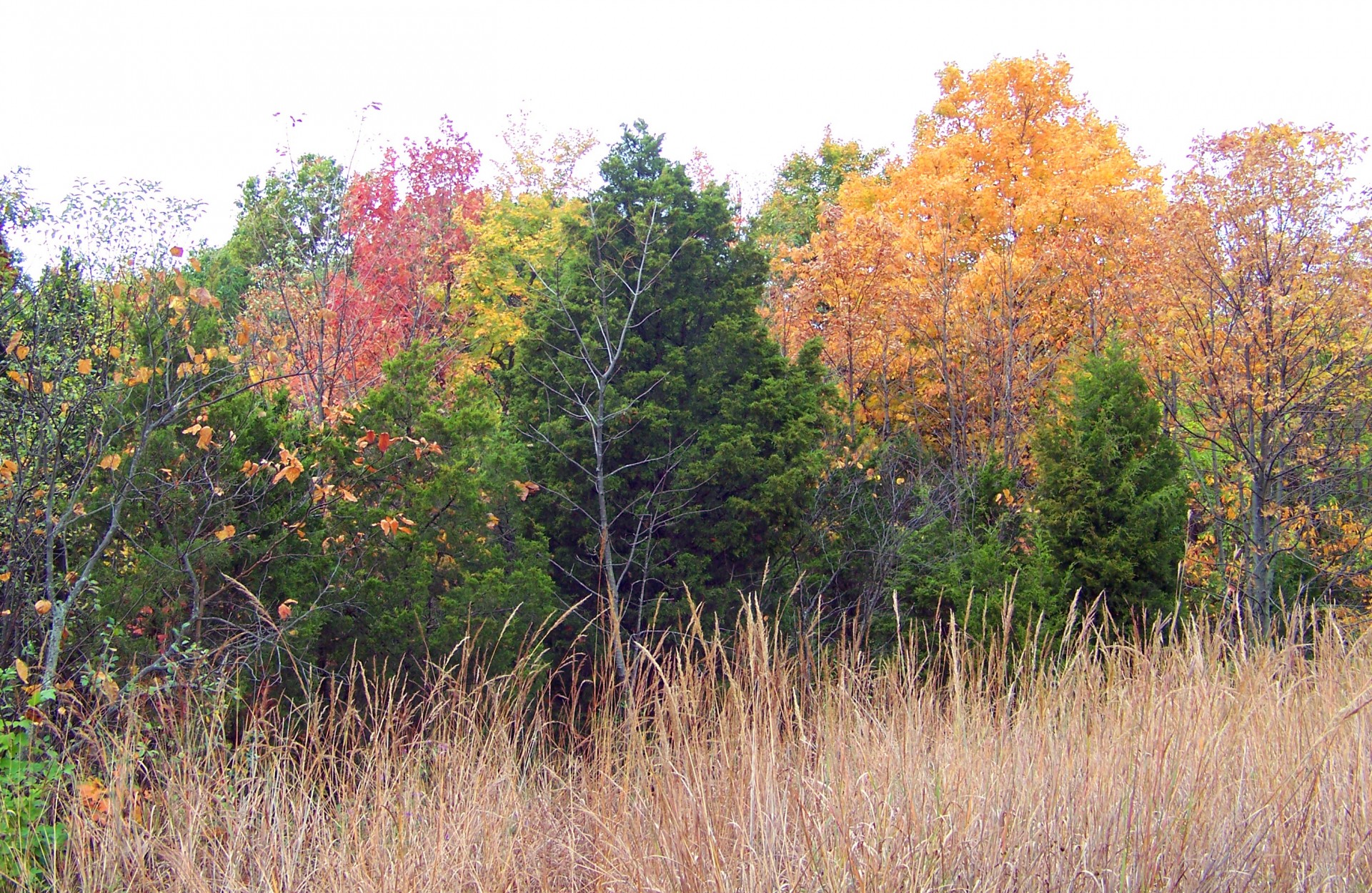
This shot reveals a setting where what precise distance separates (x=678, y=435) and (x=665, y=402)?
348mm

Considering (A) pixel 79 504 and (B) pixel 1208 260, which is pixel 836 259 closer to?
(B) pixel 1208 260

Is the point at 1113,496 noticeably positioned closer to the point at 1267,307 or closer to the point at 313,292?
the point at 1267,307

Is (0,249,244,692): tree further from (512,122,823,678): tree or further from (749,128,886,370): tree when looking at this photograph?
(749,128,886,370): tree

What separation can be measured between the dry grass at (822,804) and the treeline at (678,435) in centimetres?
69

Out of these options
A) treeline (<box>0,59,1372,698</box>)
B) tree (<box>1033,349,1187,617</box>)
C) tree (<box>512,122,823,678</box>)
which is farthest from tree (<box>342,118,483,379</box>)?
tree (<box>1033,349,1187,617</box>)

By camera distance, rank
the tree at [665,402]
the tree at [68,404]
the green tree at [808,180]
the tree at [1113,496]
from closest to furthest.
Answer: the tree at [68,404] < the tree at [1113,496] < the tree at [665,402] < the green tree at [808,180]

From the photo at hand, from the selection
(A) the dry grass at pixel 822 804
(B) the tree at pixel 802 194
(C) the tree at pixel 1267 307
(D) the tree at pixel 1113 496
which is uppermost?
(B) the tree at pixel 802 194

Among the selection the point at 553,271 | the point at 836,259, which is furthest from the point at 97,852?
the point at 836,259

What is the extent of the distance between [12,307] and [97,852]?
2.88 m

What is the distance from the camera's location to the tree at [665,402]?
959cm

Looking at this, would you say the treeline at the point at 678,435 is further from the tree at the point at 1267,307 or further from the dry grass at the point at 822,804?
the dry grass at the point at 822,804

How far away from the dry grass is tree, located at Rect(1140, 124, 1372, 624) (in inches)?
237

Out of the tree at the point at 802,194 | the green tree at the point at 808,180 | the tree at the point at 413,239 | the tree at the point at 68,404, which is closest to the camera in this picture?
the tree at the point at 68,404

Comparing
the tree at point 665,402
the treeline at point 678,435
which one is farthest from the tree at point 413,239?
the tree at point 665,402
